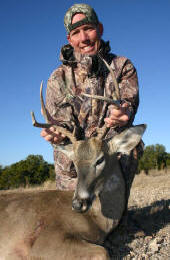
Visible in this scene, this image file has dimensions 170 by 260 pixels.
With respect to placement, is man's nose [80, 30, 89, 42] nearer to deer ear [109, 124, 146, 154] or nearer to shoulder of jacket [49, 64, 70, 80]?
shoulder of jacket [49, 64, 70, 80]

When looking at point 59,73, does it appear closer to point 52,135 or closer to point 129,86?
point 129,86

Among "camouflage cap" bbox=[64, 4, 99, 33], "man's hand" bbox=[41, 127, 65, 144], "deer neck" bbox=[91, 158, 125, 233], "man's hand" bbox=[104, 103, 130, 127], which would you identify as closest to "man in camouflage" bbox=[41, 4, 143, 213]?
"camouflage cap" bbox=[64, 4, 99, 33]

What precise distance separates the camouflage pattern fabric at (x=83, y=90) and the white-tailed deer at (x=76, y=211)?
2.12 ft

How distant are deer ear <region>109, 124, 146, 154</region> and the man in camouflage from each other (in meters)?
0.53

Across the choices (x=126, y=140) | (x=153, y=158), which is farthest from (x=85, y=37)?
(x=153, y=158)

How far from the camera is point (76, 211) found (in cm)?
357

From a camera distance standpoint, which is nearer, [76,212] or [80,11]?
[76,212]

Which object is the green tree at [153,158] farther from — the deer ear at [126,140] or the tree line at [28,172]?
the deer ear at [126,140]

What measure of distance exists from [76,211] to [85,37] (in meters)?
3.06

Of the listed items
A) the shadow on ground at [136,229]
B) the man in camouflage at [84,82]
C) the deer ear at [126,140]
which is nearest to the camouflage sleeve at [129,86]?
the man in camouflage at [84,82]

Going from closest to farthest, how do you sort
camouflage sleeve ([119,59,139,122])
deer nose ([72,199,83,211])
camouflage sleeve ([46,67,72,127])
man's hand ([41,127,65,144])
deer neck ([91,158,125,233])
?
1. deer nose ([72,199,83,211])
2. deer neck ([91,158,125,233])
3. man's hand ([41,127,65,144])
4. camouflage sleeve ([119,59,139,122])
5. camouflage sleeve ([46,67,72,127])

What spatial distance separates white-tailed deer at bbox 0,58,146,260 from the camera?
138 inches

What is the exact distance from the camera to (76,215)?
13.0 ft

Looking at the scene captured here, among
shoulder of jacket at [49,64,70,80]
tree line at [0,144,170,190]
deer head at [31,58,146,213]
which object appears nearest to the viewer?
deer head at [31,58,146,213]
